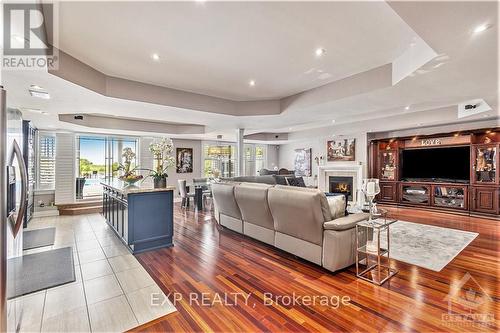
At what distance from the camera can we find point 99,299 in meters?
2.42

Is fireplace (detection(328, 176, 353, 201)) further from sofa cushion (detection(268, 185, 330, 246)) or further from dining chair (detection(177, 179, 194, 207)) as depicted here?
sofa cushion (detection(268, 185, 330, 246))

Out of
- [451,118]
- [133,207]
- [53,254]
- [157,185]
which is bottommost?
[53,254]

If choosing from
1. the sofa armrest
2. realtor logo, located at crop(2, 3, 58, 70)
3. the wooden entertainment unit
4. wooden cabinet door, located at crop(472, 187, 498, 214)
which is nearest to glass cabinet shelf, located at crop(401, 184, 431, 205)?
the wooden entertainment unit

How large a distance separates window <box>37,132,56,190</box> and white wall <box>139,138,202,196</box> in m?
2.48

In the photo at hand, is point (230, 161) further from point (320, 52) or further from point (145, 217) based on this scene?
point (320, 52)

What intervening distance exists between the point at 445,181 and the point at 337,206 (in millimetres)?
5718

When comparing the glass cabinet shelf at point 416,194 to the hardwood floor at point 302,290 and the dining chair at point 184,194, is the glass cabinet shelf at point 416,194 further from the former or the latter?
the dining chair at point 184,194

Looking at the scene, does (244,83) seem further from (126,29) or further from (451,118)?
(451,118)

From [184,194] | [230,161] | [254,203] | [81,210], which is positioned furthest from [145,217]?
[230,161]

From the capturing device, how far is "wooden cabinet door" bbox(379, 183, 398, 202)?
7.73m

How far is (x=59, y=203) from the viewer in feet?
22.0

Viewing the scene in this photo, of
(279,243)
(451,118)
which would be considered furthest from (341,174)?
(279,243)

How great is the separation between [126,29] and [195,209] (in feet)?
17.3

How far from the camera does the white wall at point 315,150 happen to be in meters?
8.35
